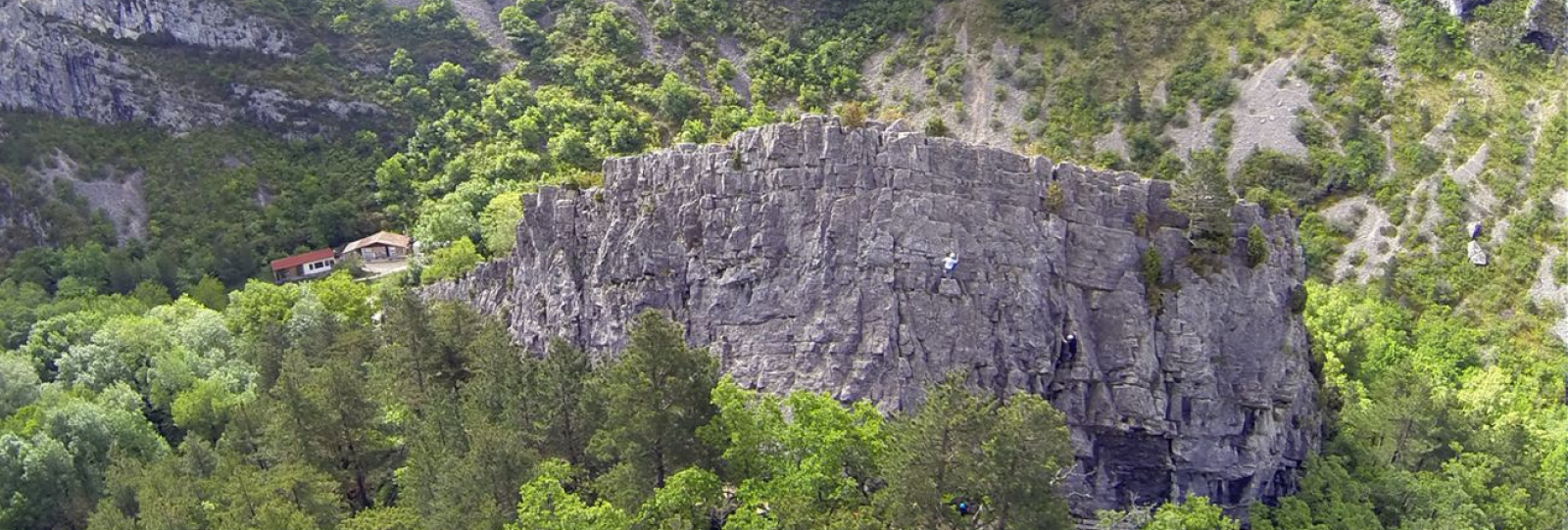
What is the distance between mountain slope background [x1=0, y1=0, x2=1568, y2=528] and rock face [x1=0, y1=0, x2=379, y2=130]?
0.81 feet

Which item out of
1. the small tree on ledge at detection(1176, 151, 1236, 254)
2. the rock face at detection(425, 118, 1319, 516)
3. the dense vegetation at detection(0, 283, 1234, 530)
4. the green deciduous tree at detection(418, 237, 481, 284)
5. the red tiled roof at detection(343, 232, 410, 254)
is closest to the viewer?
the dense vegetation at detection(0, 283, 1234, 530)

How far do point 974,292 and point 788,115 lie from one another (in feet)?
254

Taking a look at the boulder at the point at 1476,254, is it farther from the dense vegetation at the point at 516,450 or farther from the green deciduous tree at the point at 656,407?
the green deciduous tree at the point at 656,407

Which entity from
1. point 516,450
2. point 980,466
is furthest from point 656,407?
point 980,466

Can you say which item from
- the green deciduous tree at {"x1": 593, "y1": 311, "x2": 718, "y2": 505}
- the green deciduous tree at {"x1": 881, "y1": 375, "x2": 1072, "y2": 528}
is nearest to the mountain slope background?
the green deciduous tree at {"x1": 593, "y1": 311, "x2": 718, "y2": 505}

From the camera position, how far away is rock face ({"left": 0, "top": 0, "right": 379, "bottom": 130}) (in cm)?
12200

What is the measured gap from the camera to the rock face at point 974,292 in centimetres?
5088

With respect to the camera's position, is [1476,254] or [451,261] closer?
[451,261]

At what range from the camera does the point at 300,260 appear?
105125mm

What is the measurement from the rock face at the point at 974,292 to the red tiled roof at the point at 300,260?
56692 millimetres

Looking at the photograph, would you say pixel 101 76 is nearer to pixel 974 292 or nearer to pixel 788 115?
pixel 788 115

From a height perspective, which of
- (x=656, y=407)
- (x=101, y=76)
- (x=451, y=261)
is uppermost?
(x=101, y=76)

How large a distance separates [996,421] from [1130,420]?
11514 millimetres

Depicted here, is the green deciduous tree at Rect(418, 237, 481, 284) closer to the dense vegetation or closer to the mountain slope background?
the mountain slope background
